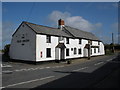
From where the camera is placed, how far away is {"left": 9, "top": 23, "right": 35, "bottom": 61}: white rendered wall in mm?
22312

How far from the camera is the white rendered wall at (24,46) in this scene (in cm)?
2231

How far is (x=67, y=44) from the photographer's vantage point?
2844 cm

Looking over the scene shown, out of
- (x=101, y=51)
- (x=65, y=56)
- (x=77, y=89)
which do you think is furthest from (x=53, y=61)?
(x=101, y=51)

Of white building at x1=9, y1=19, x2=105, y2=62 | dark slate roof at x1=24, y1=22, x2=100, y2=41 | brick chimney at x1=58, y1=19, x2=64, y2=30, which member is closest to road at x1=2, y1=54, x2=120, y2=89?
white building at x1=9, y1=19, x2=105, y2=62

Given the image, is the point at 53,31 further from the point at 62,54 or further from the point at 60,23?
the point at 60,23

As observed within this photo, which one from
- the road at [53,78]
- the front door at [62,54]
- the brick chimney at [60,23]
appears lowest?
the road at [53,78]

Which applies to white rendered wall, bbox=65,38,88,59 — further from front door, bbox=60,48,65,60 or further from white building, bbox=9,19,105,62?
front door, bbox=60,48,65,60

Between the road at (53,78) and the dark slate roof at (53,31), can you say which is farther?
the dark slate roof at (53,31)

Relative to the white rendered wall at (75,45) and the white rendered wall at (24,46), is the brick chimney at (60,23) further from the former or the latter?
the white rendered wall at (24,46)

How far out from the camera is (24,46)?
929 inches

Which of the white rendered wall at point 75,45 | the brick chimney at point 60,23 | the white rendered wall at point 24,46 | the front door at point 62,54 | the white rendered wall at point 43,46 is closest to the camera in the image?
the white rendered wall at point 43,46

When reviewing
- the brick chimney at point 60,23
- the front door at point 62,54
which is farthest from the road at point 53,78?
the brick chimney at point 60,23

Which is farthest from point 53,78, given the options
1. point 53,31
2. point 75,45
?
point 75,45

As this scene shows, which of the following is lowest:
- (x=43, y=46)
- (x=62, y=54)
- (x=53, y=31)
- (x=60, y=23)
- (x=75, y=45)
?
(x=62, y=54)
